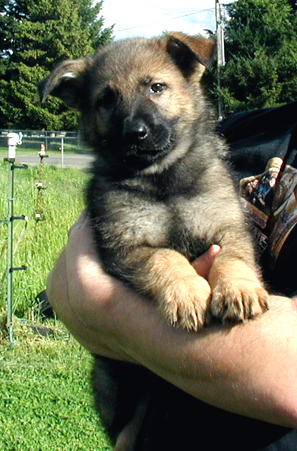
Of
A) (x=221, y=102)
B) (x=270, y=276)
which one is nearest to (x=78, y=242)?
(x=270, y=276)

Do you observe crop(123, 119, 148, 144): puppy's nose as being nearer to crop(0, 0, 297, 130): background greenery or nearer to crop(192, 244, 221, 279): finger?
crop(192, 244, 221, 279): finger

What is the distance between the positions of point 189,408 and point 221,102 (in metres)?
23.1

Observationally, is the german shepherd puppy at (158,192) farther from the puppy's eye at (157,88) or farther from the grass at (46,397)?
the grass at (46,397)

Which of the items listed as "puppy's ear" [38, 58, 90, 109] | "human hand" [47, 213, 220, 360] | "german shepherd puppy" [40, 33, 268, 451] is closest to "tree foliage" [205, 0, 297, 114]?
"puppy's ear" [38, 58, 90, 109]

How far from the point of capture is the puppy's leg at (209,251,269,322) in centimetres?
181

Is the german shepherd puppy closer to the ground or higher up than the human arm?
higher up

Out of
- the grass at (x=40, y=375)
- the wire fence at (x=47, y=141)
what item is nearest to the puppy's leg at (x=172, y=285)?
the grass at (x=40, y=375)

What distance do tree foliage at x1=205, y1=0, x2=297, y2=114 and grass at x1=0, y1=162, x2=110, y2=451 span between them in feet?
57.6

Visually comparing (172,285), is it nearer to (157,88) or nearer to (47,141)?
(157,88)

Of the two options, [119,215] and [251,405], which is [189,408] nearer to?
[251,405]

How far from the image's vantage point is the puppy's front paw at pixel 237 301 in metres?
1.79

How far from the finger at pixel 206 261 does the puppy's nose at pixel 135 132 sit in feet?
2.10

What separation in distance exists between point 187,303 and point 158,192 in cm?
72

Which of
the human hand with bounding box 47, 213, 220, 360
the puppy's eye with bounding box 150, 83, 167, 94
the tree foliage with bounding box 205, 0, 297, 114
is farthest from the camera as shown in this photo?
the tree foliage with bounding box 205, 0, 297, 114
